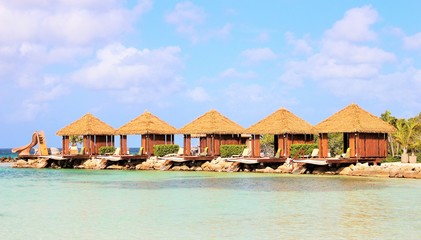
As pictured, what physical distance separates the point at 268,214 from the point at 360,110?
1799 centimetres

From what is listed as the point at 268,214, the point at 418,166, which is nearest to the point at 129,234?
the point at 268,214

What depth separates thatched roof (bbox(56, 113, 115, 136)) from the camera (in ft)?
144

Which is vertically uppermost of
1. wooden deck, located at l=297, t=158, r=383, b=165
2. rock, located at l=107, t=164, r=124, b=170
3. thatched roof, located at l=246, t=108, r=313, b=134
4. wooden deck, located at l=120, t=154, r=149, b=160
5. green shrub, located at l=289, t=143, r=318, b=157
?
thatched roof, located at l=246, t=108, r=313, b=134

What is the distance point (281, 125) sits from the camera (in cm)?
3666

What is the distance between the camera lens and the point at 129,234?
14344mm

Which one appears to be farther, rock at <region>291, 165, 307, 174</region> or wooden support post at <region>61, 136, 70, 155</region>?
wooden support post at <region>61, 136, 70, 155</region>

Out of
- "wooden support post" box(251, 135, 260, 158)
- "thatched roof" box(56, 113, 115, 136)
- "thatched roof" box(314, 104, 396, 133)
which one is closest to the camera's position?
"thatched roof" box(314, 104, 396, 133)

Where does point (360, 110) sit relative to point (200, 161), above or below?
above

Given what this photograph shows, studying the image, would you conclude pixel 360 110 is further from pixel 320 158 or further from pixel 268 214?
pixel 268 214

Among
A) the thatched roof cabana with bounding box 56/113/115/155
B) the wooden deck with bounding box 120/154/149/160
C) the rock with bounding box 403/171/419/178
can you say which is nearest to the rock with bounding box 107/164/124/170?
the wooden deck with bounding box 120/154/149/160

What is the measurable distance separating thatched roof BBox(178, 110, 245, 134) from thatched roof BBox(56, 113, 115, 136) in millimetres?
6041

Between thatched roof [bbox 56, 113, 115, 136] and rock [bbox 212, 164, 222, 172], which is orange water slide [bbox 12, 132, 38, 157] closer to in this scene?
thatched roof [bbox 56, 113, 115, 136]

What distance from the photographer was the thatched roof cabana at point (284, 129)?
36.5 m

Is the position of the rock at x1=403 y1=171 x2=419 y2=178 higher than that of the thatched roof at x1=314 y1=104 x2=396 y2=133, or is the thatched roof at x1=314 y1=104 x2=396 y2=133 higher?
the thatched roof at x1=314 y1=104 x2=396 y2=133
